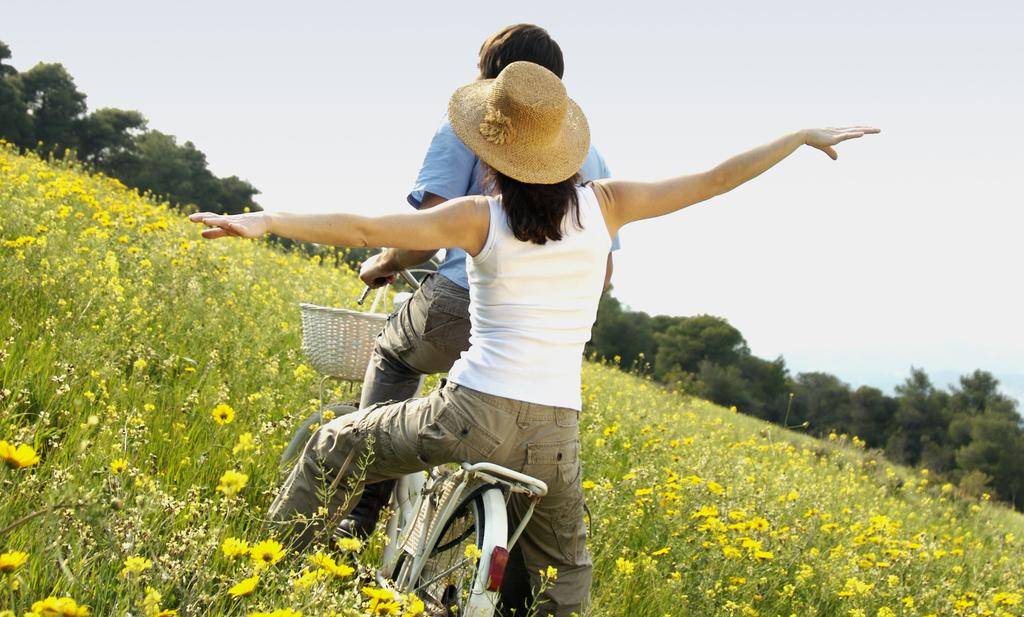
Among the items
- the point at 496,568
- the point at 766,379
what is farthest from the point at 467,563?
the point at 766,379

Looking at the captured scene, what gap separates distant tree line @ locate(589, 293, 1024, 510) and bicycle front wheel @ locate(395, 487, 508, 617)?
3861 centimetres

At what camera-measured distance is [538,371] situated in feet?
9.95

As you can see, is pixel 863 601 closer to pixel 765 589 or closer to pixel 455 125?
pixel 765 589

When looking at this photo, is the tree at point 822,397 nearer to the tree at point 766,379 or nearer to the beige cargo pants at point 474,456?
the tree at point 766,379

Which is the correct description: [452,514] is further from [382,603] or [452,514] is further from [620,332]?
[620,332]

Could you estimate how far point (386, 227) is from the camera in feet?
9.38

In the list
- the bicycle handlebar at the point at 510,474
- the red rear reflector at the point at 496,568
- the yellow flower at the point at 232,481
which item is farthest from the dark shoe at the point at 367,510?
the yellow flower at the point at 232,481

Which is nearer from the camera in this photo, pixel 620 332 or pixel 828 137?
pixel 828 137

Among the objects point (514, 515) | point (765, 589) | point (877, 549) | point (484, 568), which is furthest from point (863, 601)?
point (484, 568)

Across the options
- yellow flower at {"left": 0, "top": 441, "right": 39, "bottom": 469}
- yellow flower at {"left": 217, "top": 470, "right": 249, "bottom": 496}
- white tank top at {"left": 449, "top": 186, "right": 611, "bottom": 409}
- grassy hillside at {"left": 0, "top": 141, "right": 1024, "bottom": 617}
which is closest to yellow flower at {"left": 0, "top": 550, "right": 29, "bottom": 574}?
grassy hillside at {"left": 0, "top": 141, "right": 1024, "bottom": 617}

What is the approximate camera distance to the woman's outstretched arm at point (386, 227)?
263 cm

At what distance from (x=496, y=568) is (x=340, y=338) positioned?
1491 millimetres

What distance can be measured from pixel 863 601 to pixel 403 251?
305 cm

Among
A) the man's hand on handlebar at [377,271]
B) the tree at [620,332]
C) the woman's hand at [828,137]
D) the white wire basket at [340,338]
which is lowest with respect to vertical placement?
the white wire basket at [340,338]
